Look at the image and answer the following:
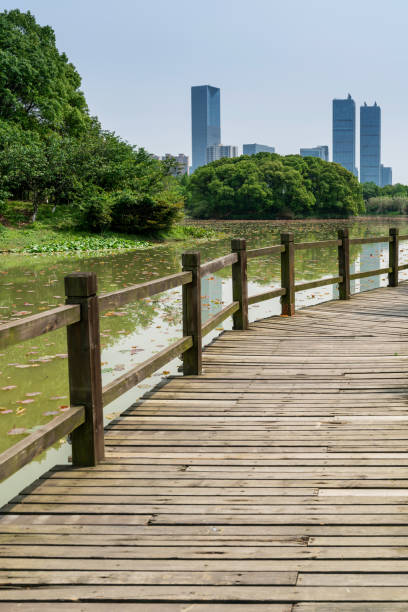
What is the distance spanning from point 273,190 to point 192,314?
92.5 m

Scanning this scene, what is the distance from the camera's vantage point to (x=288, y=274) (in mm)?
10359

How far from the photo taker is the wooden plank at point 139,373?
4.46 meters

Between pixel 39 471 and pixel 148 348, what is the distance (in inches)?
157

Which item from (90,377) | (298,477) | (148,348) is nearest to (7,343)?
(90,377)

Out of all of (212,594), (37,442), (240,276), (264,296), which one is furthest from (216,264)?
(212,594)

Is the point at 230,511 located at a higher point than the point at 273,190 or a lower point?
lower

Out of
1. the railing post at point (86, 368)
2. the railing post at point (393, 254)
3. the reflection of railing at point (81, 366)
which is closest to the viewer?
the reflection of railing at point (81, 366)

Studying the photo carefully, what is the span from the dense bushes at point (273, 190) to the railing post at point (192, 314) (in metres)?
88.3

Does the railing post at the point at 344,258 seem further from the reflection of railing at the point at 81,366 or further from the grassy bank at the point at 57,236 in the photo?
the grassy bank at the point at 57,236

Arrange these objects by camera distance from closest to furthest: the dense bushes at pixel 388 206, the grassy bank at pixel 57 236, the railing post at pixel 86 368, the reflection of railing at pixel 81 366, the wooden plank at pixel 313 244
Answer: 1. the reflection of railing at pixel 81 366
2. the railing post at pixel 86 368
3. the wooden plank at pixel 313 244
4. the grassy bank at pixel 57 236
5. the dense bushes at pixel 388 206

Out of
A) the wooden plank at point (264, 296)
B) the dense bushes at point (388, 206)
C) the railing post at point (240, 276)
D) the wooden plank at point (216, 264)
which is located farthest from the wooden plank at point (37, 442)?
the dense bushes at point (388, 206)

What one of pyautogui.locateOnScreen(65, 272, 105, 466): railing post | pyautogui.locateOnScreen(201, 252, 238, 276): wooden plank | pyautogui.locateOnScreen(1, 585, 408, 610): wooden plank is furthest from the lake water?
pyautogui.locateOnScreen(1, 585, 408, 610): wooden plank

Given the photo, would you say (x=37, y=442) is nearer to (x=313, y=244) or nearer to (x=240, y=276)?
(x=240, y=276)

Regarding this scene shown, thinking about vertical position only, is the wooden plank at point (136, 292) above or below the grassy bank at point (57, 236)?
below
